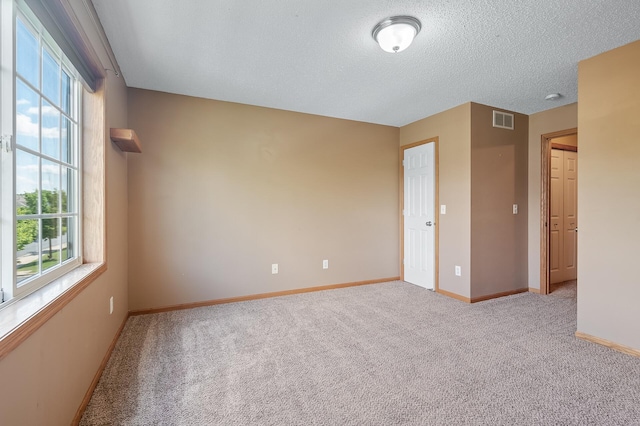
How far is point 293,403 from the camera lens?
166 cm

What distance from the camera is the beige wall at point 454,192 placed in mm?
3424

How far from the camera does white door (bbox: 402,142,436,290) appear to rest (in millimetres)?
3920

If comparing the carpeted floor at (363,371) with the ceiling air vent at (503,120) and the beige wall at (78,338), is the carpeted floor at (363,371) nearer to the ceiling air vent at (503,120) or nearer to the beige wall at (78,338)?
the beige wall at (78,338)

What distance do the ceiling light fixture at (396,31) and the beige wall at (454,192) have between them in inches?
71.0

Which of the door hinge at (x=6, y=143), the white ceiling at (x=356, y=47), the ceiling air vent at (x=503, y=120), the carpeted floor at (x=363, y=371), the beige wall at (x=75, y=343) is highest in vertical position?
the white ceiling at (x=356, y=47)

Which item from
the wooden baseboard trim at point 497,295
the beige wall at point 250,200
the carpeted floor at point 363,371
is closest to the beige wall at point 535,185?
the wooden baseboard trim at point 497,295

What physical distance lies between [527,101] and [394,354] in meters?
3.20

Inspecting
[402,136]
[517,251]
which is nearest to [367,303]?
[517,251]

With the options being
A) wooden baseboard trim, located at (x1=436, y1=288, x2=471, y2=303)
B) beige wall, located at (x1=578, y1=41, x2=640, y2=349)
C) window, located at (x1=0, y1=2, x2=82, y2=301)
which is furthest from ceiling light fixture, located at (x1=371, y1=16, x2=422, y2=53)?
wooden baseboard trim, located at (x1=436, y1=288, x2=471, y2=303)

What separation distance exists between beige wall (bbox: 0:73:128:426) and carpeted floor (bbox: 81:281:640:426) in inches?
8.7

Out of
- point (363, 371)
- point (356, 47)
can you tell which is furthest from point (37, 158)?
point (363, 371)

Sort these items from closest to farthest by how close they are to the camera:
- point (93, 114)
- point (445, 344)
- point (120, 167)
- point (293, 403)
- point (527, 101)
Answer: point (293, 403), point (93, 114), point (445, 344), point (120, 167), point (527, 101)

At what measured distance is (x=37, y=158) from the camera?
4.72ft

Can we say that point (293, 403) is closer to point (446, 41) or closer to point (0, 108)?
point (0, 108)
